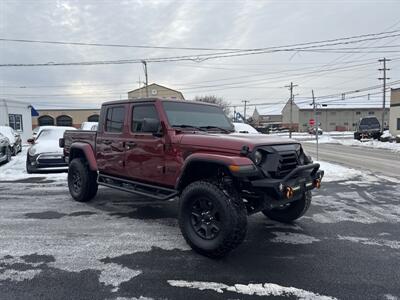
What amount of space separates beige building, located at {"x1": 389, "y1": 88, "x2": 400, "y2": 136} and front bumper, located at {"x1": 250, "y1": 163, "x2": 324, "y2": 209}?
1268 inches

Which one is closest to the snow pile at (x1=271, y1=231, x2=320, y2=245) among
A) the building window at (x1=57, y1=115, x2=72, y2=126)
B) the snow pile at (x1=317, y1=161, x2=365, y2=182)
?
the snow pile at (x1=317, y1=161, x2=365, y2=182)

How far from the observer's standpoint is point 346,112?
74.9 metres

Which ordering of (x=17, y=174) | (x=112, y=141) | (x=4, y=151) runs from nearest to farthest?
(x=112, y=141), (x=17, y=174), (x=4, y=151)

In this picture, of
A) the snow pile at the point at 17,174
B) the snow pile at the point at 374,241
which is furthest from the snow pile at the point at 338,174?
the snow pile at the point at 17,174

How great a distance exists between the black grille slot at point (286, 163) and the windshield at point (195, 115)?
4.48 ft

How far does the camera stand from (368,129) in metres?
30.7

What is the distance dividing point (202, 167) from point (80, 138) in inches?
134

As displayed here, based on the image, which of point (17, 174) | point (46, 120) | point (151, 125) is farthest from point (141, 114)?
point (46, 120)

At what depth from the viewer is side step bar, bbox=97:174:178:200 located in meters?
4.60

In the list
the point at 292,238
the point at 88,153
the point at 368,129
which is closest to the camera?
the point at 292,238

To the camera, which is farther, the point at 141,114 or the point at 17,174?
the point at 17,174

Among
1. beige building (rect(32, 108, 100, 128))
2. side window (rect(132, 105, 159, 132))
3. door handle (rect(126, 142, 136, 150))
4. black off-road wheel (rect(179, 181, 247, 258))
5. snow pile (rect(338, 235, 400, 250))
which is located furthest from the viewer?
beige building (rect(32, 108, 100, 128))

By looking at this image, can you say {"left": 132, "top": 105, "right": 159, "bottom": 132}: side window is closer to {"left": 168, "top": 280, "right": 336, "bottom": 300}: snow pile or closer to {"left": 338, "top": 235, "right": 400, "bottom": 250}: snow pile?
{"left": 168, "top": 280, "right": 336, "bottom": 300}: snow pile

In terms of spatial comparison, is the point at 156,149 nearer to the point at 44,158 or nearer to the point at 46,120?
the point at 44,158
